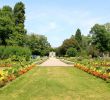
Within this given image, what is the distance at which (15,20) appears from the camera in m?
70.8

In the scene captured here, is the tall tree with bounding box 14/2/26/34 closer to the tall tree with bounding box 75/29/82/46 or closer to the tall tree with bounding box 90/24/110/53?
the tall tree with bounding box 90/24/110/53

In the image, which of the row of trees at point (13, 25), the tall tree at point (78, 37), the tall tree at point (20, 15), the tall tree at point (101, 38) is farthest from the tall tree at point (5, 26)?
the tall tree at point (78, 37)

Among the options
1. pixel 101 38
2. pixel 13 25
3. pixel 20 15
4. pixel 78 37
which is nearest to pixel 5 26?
pixel 13 25

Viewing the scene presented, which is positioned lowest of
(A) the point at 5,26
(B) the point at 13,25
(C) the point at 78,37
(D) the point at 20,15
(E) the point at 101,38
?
(A) the point at 5,26

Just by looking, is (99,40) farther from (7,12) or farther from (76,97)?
(76,97)

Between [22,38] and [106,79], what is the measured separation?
51757mm

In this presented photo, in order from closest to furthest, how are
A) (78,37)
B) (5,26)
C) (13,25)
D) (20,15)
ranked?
(5,26), (13,25), (20,15), (78,37)

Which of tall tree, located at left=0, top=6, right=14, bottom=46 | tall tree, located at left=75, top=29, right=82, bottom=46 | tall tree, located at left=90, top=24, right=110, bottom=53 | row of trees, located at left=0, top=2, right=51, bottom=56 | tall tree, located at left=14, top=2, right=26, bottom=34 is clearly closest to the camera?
tall tree, located at left=0, top=6, right=14, bottom=46

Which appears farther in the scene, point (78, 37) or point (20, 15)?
point (78, 37)

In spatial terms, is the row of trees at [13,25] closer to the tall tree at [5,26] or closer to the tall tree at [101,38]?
the tall tree at [5,26]

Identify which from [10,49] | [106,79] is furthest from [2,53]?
[106,79]

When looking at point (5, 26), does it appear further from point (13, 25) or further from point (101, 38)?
point (101, 38)

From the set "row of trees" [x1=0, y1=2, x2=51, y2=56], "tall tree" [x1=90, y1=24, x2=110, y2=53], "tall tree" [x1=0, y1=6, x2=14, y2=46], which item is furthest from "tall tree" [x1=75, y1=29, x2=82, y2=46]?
"tall tree" [x1=0, y1=6, x2=14, y2=46]

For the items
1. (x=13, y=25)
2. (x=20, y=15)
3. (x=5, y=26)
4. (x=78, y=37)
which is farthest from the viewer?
(x=78, y=37)
